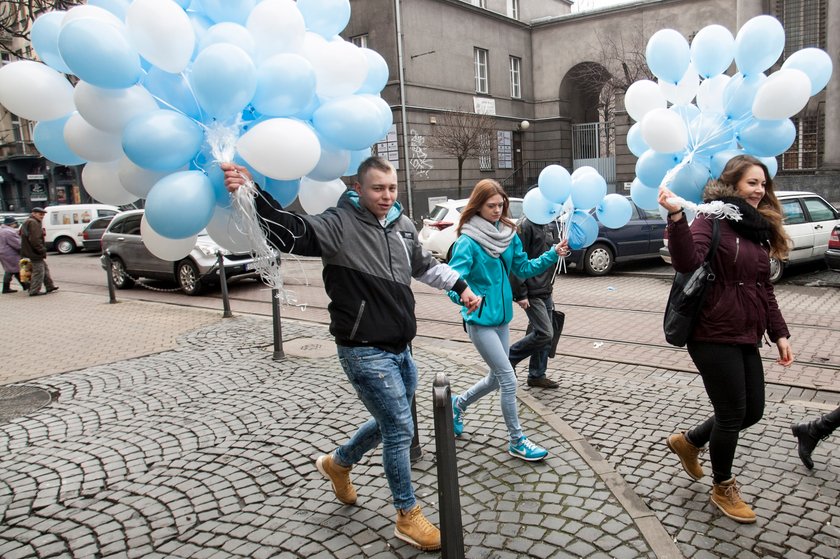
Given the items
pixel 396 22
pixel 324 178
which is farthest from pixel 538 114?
pixel 324 178

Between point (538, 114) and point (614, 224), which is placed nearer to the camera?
point (614, 224)

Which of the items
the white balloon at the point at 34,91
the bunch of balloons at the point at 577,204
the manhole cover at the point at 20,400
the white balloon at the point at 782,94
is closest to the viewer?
the white balloon at the point at 34,91

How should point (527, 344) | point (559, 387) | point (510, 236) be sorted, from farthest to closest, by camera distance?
point (559, 387) → point (527, 344) → point (510, 236)

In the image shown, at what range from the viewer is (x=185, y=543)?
3.40 metres

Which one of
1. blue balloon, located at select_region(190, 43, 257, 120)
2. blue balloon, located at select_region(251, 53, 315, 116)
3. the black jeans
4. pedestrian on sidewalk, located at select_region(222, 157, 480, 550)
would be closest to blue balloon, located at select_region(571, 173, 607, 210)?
the black jeans

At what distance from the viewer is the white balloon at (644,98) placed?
4.12m

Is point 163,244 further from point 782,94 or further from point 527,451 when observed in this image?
point 782,94

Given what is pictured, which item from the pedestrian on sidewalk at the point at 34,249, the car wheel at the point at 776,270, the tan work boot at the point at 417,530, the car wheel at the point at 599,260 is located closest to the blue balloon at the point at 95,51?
the tan work boot at the point at 417,530

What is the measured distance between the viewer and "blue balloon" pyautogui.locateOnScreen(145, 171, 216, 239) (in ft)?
8.32

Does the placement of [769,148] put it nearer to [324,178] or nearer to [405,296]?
[405,296]

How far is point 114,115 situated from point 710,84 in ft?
11.8

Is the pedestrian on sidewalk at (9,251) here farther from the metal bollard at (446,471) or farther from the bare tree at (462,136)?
the metal bollard at (446,471)

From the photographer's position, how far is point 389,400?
3199 millimetres

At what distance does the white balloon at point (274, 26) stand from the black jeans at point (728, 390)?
2.64 metres
